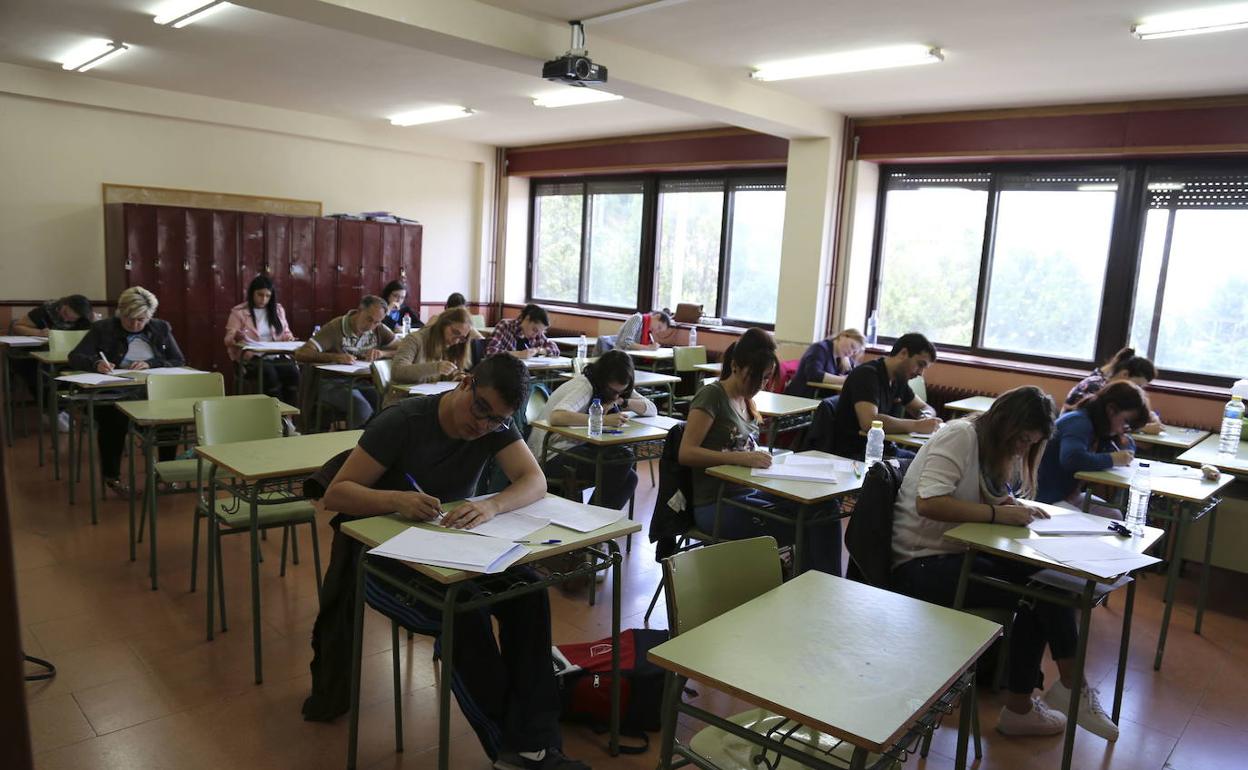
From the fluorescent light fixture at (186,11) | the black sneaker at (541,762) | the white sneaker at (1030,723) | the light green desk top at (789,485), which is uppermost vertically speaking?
the fluorescent light fixture at (186,11)

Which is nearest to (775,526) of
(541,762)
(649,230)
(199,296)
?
(541,762)

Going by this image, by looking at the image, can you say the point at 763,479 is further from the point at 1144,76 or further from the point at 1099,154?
the point at 1099,154

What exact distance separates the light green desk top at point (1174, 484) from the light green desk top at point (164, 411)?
3.70m

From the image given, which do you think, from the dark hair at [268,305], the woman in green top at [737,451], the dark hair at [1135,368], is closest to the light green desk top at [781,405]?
the woman in green top at [737,451]

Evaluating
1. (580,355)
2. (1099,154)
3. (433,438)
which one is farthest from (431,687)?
(1099,154)

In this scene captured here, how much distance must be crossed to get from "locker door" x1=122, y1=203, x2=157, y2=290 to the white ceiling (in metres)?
1.24

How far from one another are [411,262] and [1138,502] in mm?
8376

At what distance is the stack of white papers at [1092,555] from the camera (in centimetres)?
245

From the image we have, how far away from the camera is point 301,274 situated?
905 cm

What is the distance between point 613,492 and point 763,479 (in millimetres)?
1170

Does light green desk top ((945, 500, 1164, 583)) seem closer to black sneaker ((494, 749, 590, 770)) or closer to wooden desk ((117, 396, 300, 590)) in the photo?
black sneaker ((494, 749, 590, 770))

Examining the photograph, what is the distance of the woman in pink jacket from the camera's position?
268 inches

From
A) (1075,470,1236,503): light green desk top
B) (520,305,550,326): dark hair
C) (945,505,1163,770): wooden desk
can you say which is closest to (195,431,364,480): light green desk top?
(945,505,1163,770): wooden desk

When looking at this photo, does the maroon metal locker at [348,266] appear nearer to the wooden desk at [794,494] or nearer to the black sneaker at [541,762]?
the wooden desk at [794,494]
